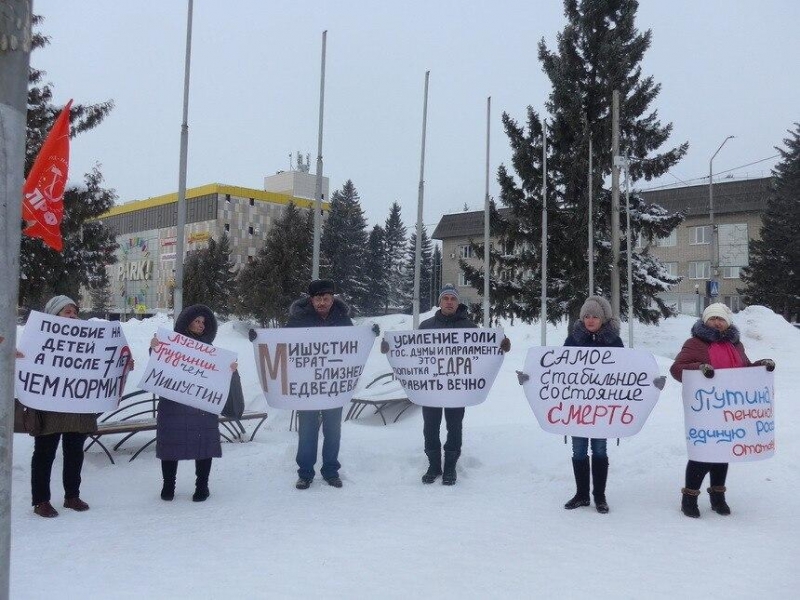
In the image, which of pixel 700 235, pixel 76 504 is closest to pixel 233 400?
pixel 76 504

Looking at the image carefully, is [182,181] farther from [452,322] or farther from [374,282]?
[374,282]

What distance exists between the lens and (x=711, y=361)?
567 centimetres

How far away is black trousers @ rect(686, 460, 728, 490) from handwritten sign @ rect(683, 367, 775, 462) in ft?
0.22

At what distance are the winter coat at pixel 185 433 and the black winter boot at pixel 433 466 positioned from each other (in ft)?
6.16

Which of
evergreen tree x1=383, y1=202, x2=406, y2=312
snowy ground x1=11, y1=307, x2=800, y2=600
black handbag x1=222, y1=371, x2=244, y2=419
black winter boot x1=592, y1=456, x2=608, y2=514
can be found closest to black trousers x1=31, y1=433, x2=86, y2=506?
snowy ground x1=11, y1=307, x2=800, y2=600

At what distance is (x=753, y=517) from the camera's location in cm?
547

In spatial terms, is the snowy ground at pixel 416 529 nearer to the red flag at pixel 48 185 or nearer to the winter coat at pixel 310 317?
the winter coat at pixel 310 317

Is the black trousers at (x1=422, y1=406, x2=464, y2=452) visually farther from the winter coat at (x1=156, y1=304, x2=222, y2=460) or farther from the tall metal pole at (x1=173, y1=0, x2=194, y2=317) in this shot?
the tall metal pole at (x1=173, y1=0, x2=194, y2=317)

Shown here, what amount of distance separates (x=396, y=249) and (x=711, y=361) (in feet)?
227

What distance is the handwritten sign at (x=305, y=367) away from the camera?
655 centimetres

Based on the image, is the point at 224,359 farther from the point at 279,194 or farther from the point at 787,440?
the point at 279,194

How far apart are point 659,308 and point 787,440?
17389mm

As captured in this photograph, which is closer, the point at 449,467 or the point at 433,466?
the point at 449,467

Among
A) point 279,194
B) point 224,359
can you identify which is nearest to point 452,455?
point 224,359
